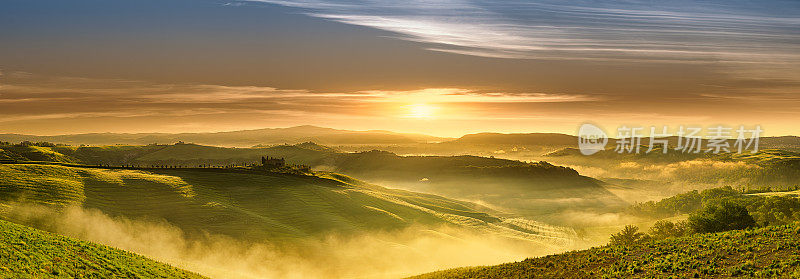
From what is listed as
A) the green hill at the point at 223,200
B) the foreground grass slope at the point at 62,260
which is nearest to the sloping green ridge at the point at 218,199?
the green hill at the point at 223,200

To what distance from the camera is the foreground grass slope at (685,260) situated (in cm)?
4362

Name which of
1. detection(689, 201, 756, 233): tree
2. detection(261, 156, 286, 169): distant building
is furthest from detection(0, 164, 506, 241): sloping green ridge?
detection(689, 201, 756, 233): tree

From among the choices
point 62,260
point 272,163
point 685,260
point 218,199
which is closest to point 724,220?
point 685,260

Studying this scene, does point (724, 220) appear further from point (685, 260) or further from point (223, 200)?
point (223, 200)

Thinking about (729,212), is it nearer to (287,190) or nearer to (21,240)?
(21,240)

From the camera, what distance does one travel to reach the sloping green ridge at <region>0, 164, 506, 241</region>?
107812mm

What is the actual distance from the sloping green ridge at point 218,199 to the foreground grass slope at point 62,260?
45.6 meters

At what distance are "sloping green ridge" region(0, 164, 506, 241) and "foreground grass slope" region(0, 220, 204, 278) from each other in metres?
45.6

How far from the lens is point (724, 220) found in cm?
7962

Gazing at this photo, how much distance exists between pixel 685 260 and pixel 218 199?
114975mm

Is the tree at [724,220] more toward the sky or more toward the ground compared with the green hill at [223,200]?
more toward the sky

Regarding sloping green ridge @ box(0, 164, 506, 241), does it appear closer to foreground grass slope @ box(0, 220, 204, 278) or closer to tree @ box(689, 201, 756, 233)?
foreground grass slope @ box(0, 220, 204, 278)

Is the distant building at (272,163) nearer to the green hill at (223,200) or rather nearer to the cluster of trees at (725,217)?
the green hill at (223,200)

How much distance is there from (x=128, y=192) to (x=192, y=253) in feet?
125
